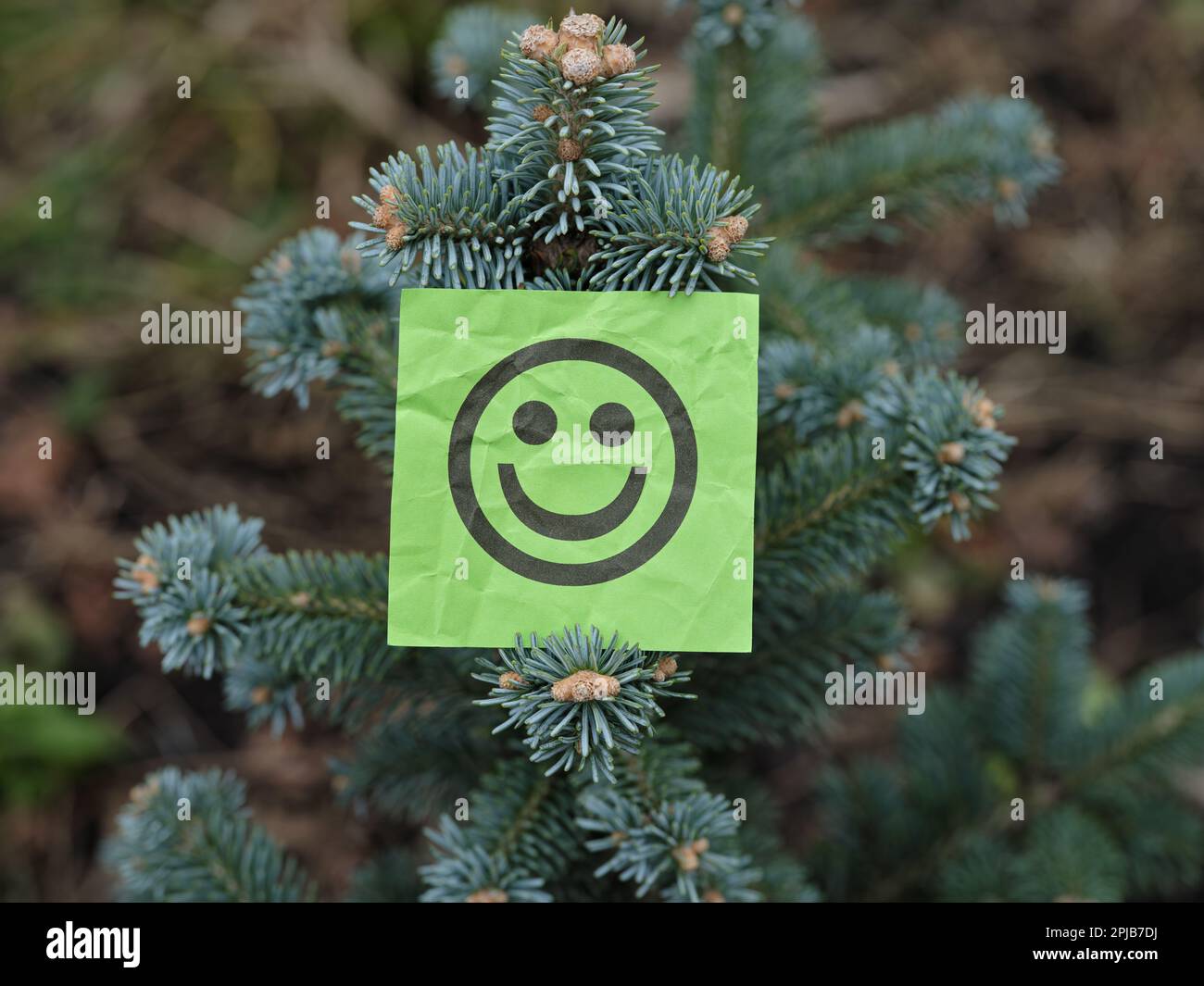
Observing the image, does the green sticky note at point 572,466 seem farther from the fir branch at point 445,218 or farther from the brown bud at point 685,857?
the brown bud at point 685,857

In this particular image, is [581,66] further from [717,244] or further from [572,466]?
[572,466]

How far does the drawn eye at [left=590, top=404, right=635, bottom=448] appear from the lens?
0.72m

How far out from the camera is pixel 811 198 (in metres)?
1.14

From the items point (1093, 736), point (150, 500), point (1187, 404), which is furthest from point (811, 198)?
point (150, 500)

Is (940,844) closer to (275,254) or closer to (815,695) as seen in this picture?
(815,695)

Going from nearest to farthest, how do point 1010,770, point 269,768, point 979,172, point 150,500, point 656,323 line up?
point 656,323 < point 979,172 < point 1010,770 < point 269,768 < point 150,500

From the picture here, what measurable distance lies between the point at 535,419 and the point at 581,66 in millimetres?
265

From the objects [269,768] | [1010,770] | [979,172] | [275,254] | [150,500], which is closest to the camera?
[275,254]

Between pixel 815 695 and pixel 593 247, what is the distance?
0.51 meters

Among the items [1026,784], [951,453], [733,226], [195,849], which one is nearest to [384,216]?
[733,226]

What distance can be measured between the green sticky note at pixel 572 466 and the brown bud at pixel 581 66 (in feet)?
0.52

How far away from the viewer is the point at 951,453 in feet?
2.41

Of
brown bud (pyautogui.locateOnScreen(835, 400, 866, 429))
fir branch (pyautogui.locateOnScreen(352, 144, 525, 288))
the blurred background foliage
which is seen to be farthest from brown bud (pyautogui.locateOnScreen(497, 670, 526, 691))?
the blurred background foliage

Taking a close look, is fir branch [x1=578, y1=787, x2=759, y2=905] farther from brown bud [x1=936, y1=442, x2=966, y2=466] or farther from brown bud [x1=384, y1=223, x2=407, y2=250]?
brown bud [x1=384, y1=223, x2=407, y2=250]
